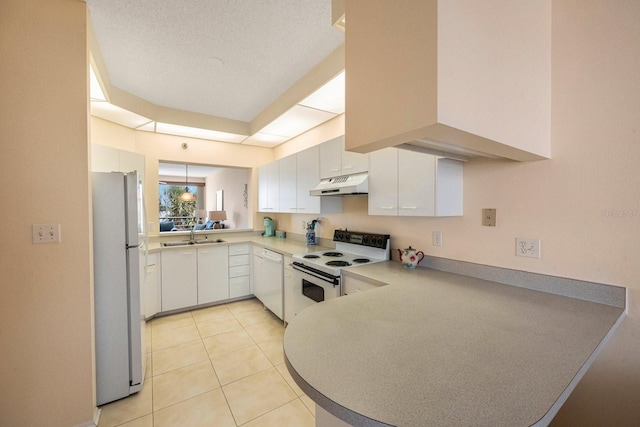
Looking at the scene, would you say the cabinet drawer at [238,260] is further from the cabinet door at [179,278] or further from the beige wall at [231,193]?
the beige wall at [231,193]

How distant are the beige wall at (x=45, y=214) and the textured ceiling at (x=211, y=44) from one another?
1.24 feet

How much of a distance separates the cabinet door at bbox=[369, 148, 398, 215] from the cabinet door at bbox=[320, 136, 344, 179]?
423mm

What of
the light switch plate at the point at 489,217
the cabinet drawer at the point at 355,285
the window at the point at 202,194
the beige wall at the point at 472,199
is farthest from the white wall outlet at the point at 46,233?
the window at the point at 202,194

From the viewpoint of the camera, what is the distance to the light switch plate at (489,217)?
1656mm

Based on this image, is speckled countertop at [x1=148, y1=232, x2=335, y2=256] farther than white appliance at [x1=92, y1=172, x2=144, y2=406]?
Yes

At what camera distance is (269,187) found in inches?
156

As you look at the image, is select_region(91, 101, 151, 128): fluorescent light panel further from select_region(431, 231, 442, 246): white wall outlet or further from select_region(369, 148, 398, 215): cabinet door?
select_region(431, 231, 442, 246): white wall outlet

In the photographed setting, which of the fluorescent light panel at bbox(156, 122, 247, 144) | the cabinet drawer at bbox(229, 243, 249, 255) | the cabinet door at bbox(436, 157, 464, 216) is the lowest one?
the cabinet drawer at bbox(229, 243, 249, 255)

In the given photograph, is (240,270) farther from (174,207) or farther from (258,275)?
(174,207)

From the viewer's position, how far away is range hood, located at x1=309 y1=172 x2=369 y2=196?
2.24 m

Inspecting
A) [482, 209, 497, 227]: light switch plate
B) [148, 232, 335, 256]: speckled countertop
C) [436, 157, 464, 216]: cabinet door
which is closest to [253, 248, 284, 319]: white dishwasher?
[148, 232, 335, 256]: speckled countertop

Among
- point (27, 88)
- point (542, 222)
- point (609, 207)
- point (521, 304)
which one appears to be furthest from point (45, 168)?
point (609, 207)

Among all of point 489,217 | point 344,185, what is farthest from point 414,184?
point 344,185

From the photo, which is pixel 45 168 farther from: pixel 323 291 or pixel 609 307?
pixel 609 307
